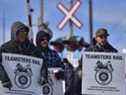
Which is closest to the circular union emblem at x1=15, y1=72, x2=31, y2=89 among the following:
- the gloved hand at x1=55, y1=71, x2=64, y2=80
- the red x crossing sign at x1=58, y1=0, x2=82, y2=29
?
the gloved hand at x1=55, y1=71, x2=64, y2=80

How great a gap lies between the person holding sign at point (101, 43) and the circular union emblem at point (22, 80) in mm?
1461

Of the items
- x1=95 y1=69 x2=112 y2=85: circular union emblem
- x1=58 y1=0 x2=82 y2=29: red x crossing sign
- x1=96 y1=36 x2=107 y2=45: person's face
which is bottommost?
x1=95 y1=69 x2=112 y2=85: circular union emblem

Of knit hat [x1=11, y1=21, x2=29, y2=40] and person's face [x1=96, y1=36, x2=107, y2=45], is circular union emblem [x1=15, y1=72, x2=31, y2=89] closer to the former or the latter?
knit hat [x1=11, y1=21, x2=29, y2=40]

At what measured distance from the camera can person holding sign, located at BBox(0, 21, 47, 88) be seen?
12039 millimetres

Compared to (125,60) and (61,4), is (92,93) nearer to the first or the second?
(125,60)

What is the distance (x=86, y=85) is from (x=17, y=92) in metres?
1.52

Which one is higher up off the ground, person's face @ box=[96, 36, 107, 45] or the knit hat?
the knit hat

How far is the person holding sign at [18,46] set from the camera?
12039 mm

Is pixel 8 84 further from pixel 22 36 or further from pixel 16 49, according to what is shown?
pixel 22 36

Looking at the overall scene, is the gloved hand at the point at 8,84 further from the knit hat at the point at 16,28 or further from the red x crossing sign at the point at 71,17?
the red x crossing sign at the point at 71,17

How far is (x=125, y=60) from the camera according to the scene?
13508 mm

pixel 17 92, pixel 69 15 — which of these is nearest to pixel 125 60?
pixel 17 92

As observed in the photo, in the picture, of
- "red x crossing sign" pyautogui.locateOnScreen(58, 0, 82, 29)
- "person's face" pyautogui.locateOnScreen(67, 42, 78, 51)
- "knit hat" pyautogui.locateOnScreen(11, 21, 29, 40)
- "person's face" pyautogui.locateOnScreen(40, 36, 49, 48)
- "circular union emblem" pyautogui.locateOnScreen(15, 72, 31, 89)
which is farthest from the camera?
"red x crossing sign" pyautogui.locateOnScreen(58, 0, 82, 29)

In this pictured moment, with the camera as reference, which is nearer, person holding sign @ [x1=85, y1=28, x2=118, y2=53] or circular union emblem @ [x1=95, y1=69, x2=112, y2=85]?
person holding sign @ [x1=85, y1=28, x2=118, y2=53]
